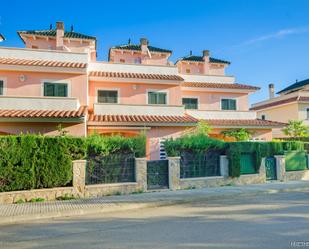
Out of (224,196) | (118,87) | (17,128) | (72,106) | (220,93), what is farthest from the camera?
(220,93)

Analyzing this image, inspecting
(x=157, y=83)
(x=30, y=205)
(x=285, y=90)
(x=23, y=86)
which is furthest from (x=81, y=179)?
(x=285, y=90)

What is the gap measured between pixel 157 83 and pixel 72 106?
708 cm

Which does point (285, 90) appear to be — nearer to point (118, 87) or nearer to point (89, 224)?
point (118, 87)

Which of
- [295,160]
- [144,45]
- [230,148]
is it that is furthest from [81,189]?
[144,45]

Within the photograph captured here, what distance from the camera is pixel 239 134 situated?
2198 cm

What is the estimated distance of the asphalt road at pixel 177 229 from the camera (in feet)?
18.6

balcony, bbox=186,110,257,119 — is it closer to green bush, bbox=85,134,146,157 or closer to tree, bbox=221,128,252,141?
tree, bbox=221,128,252,141

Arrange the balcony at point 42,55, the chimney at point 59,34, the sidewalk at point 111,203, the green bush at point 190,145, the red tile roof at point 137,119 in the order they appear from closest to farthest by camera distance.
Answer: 1. the sidewalk at point 111,203
2. the green bush at point 190,145
3. the red tile roof at point 137,119
4. the balcony at point 42,55
5. the chimney at point 59,34

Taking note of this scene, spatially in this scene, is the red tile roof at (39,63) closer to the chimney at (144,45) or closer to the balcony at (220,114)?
the balcony at (220,114)

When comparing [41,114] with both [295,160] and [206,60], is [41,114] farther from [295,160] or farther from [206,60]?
[206,60]

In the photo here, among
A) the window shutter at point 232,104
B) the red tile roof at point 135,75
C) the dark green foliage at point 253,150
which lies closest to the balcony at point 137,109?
the red tile roof at point 135,75

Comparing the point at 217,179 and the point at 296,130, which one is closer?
the point at 217,179

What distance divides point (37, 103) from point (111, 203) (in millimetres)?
9504

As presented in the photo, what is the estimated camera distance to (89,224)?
7566mm
